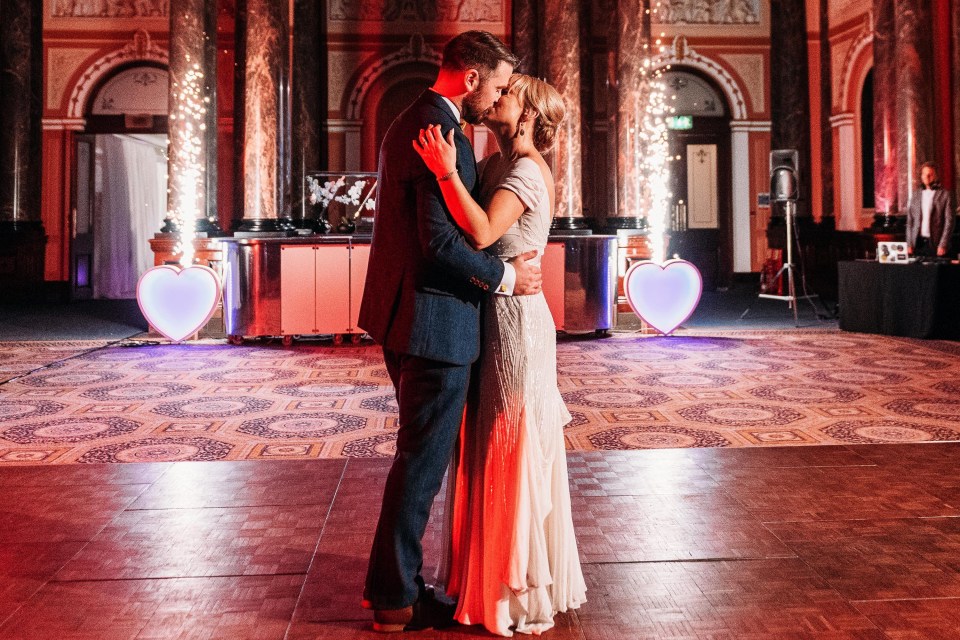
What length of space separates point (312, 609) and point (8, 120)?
40.9 ft

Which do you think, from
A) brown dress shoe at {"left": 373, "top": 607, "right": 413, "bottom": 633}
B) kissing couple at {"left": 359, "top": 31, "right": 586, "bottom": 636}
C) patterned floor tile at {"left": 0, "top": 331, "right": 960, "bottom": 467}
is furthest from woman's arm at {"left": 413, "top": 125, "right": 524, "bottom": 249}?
patterned floor tile at {"left": 0, "top": 331, "right": 960, "bottom": 467}

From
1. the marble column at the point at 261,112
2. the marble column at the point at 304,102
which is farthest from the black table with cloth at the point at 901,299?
the marble column at the point at 304,102

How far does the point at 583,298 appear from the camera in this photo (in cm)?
808

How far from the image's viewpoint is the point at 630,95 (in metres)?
8.85

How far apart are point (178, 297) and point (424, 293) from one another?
6.26 meters

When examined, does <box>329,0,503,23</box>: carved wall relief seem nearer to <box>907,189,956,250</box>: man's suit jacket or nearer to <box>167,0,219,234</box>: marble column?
<box>167,0,219,234</box>: marble column

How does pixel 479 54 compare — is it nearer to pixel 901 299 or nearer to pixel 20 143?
pixel 901 299

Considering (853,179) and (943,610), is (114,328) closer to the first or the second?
(943,610)

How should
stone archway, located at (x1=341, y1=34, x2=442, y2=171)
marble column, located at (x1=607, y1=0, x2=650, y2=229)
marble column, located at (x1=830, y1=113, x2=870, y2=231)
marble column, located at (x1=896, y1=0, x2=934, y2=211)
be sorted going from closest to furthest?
marble column, located at (x1=607, y1=0, x2=650, y2=229) < marble column, located at (x1=896, y1=0, x2=934, y2=211) < stone archway, located at (x1=341, y1=34, x2=442, y2=171) < marble column, located at (x1=830, y1=113, x2=870, y2=231)

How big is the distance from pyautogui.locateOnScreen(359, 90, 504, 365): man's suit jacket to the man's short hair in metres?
0.09

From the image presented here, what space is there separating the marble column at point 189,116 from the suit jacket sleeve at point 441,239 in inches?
279

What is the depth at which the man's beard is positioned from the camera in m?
1.84

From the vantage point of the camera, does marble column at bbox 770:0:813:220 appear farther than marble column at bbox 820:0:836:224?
No

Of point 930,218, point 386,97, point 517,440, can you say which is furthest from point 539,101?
point 386,97
